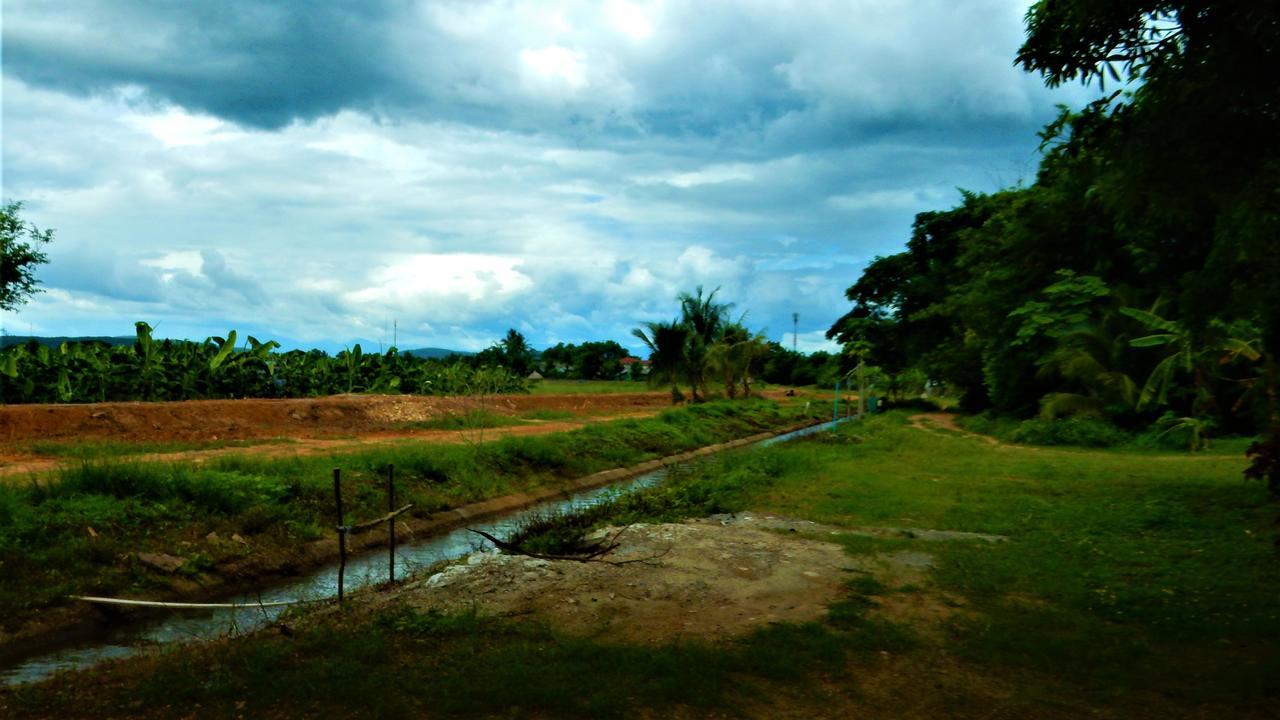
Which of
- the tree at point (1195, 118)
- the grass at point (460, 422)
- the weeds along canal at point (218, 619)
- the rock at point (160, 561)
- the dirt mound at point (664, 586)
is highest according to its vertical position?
the tree at point (1195, 118)

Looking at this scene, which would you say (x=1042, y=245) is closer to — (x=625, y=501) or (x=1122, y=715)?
(x=625, y=501)

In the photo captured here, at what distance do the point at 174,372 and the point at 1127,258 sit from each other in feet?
90.5

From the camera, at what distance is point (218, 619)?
8938 millimetres

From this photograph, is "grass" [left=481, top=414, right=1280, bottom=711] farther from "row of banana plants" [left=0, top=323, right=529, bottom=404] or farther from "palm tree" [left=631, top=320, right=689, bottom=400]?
"palm tree" [left=631, top=320, right=689, bottom=400]

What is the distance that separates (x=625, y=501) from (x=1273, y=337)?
897 centimetres

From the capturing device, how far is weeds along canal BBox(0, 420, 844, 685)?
7688mm

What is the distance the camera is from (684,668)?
551 centimetres

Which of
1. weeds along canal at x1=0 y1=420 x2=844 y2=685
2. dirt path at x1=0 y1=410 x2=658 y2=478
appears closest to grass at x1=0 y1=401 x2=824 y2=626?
weeds along canal at x1=0 y1=420 x2=844 y2=685

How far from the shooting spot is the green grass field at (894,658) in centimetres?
503

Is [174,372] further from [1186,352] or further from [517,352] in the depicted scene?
[517,352]

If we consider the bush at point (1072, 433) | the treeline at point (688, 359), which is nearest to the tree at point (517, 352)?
the treeline at point (688, 359)

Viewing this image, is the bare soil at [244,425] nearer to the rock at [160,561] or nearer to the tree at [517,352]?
the rock at [160,561]

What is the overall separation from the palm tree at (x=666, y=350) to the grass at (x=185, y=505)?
23.2 metres

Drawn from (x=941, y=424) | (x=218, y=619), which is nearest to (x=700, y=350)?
(x=941, y=424)
